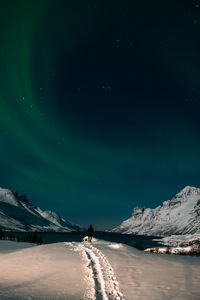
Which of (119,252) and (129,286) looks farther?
(119,252)

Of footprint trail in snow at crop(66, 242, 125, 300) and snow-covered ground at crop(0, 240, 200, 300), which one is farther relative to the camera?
snow-covered ground at crop(0, 240, 200, 300)

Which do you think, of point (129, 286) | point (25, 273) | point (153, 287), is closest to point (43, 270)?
point (25, 273)

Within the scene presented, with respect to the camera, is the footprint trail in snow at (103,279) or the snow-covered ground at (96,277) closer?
the footprint trail in snow at (103,279)

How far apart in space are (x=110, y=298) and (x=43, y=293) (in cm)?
327

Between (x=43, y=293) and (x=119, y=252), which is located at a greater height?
(x=119, y=252)

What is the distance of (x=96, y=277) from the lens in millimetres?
14203

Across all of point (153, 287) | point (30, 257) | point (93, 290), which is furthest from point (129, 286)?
point (30, 257)

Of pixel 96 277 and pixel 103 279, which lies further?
pixel 96 277

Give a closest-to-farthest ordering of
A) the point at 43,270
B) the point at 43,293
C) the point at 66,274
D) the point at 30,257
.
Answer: the point at 43,293, the point at 66,274, the point at 43,270, the point at 30,257

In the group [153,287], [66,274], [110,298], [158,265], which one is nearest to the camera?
[110,298]

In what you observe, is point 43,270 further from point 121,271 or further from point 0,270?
point 121,271

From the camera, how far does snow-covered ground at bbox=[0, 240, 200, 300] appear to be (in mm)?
11656

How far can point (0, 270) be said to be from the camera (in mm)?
16594

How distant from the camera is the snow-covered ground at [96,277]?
11.7 m
